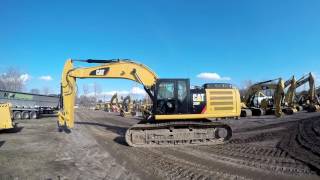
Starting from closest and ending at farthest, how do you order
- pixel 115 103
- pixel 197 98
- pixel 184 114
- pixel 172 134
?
pixel 172 134 → pixel 184 114 → pixel 197 98 → pixel 115 103

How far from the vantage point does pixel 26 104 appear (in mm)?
36000

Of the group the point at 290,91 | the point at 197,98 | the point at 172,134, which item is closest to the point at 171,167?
the point at 172,134

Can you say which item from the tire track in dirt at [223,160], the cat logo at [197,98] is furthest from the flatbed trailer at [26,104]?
the tire track in dirt at [223,160]

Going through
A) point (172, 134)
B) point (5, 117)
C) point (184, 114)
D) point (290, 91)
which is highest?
point (290, 91)

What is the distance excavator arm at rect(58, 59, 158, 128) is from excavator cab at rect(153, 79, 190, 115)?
993 mm

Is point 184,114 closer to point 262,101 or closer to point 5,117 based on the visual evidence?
point 5,117

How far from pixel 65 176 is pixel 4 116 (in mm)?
12527

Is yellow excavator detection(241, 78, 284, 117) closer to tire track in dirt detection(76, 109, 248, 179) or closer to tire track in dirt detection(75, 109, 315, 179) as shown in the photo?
tire track in dirt detection(75, 109, 315, 179)

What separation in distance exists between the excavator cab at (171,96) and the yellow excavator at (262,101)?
1669 centimetres

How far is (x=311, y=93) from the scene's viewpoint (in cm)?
3488

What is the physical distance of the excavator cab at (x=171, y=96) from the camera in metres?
14.2

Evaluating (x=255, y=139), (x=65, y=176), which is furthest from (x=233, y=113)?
(x=65, y=176)

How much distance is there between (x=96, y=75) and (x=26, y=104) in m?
23.3

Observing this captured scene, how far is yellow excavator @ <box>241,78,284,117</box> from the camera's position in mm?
28895
